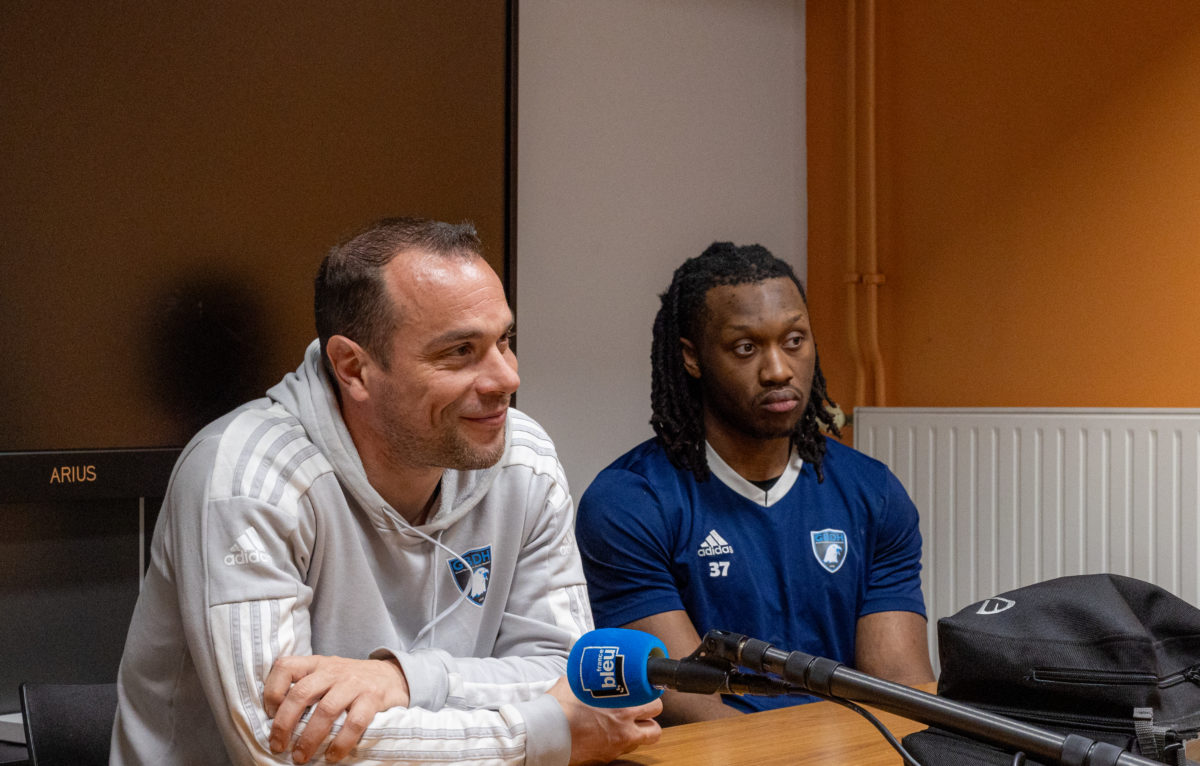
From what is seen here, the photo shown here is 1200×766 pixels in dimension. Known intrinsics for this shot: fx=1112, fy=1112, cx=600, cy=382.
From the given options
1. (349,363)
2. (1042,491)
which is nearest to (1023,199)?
(1042,491)

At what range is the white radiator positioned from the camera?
2375 millimetres

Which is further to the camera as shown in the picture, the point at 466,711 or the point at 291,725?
the point at 466,711

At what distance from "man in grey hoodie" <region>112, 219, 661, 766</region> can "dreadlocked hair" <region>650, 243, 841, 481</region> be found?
63cm

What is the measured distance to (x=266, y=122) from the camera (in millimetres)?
2275

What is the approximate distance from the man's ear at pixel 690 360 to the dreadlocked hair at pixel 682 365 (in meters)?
0.01

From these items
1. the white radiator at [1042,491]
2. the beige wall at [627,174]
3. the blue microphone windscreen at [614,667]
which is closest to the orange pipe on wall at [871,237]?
the white radiator at [1042,491]

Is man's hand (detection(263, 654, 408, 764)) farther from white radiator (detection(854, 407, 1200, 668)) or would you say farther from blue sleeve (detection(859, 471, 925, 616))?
white radiator (detection(854, 407, 1200, 668))

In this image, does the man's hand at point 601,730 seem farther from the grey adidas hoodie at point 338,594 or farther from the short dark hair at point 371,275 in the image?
the short dark hair at point 371,275

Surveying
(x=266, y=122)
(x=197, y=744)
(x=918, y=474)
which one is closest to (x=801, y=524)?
(x=918, y=474)

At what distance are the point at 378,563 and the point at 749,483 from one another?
0.89 metres

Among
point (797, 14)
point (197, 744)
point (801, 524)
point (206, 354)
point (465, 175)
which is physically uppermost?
point (797, 14)

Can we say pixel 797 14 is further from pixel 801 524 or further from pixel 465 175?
pixel 801 524

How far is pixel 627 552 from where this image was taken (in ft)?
6.44

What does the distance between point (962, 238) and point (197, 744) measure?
2305 mm
